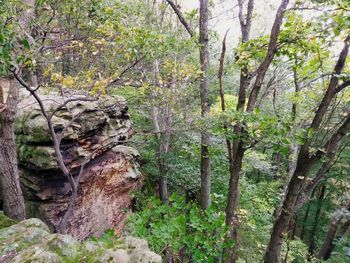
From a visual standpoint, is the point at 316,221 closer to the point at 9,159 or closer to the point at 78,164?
the point at 78,164

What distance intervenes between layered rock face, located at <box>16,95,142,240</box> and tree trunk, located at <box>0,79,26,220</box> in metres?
0.93

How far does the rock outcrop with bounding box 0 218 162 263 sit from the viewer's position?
2.45 meters

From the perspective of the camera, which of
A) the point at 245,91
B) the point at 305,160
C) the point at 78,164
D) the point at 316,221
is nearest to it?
the point at 305,160

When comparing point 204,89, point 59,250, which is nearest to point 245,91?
point 204,89

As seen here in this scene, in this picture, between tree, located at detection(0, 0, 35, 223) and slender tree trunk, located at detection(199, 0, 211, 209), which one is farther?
slender tree trunk, located at detection(199, 0, 211, 209)

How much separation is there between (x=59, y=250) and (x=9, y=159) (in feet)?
7.56

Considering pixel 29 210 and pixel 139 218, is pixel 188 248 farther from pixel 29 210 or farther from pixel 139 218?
pixel 29 210

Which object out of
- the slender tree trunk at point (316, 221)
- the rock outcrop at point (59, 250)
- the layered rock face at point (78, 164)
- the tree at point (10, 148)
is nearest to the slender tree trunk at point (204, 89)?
the layered rock face at point (78, 164)

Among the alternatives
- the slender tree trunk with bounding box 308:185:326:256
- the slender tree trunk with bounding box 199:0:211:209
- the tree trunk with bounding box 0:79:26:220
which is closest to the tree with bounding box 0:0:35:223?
the tree trunk with bounding box 0:79:26:220

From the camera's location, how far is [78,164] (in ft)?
20.9

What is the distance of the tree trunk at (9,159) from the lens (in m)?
4.11

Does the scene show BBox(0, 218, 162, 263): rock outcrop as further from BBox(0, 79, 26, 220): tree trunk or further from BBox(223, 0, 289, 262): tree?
BBox(223, 0, 289, 262): tree

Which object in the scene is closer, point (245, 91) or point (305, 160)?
point (305, 160)

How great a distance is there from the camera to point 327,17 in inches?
135
